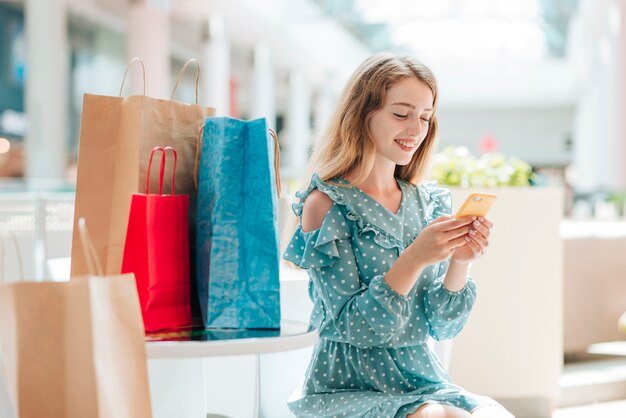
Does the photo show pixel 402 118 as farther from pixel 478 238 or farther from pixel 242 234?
pixel 242 234

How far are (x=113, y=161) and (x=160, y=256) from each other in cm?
26

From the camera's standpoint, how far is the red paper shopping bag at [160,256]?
4.87 ft

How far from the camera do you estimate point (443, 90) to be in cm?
2681

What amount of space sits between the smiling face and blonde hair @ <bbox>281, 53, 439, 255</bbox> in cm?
2

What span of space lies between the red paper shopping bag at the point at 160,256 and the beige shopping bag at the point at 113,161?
6 centimetres

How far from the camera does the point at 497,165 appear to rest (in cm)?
363

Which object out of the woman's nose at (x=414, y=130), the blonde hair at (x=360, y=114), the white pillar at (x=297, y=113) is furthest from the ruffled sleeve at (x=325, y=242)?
the white pillar at (x=297, y=113)

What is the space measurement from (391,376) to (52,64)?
31.9 ft

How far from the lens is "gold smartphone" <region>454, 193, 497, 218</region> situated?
1548 millimetres

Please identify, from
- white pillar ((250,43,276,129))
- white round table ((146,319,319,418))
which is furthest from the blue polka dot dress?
white pillar ((250,43,276,129))

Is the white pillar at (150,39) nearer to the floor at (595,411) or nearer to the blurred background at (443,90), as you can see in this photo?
the blurred background at (443,90)

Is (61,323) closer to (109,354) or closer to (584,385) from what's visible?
(109,354)

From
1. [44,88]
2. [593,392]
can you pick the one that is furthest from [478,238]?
[44,88]

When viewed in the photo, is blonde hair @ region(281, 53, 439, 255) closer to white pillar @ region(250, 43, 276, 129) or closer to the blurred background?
the blurred background
